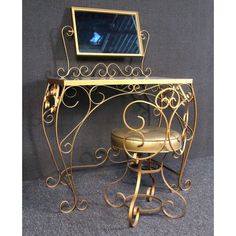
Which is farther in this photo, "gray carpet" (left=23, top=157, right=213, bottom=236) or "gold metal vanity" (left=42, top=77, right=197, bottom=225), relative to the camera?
"gold metal vanity" (left=42, top=77, right=197, bottom=225)

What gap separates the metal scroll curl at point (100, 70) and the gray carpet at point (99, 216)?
2.42 ft

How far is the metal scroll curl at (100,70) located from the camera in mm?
2045

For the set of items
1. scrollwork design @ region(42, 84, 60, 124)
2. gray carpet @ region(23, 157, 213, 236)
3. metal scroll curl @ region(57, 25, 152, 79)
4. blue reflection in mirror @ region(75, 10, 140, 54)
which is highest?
blue reflection in mirror @ region(75, 10, 140, 54)

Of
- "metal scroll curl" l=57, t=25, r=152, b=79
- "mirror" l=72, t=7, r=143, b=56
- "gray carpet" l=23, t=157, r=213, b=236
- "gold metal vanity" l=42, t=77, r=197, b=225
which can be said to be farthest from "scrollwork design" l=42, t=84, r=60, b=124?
"gray carpet" l=23, t=157, r=213, b=236

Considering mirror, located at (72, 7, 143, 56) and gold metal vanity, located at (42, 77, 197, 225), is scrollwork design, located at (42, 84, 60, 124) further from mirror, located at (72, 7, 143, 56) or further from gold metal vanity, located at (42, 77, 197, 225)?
mirror, located at (72, 7, 143, 56)

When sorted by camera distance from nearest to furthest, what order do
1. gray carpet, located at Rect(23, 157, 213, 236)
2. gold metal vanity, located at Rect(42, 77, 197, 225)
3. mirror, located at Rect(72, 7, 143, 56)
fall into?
gray carpet, located at Rect(23, 157, 213, 236) → gold metal vanity, located at Rect(42, 77, 197, 225) → mirror, located at Rect(72, 7, 143, 56)

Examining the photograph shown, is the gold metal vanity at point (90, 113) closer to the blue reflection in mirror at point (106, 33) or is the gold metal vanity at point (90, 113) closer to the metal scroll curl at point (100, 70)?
the metal scroll curl at point (100, 70)

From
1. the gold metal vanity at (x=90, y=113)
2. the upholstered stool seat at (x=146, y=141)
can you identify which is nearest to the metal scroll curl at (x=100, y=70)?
the gold metal vanity at (x=90, y=113)

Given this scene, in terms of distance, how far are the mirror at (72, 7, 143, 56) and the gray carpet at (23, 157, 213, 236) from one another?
90 centimetres

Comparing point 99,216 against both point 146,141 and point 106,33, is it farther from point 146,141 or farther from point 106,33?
point 106,33

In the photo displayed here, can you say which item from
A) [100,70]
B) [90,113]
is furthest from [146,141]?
[100,70]

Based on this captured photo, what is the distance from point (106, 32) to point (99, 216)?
1.19 meters

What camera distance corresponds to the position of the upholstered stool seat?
60.1 inches
